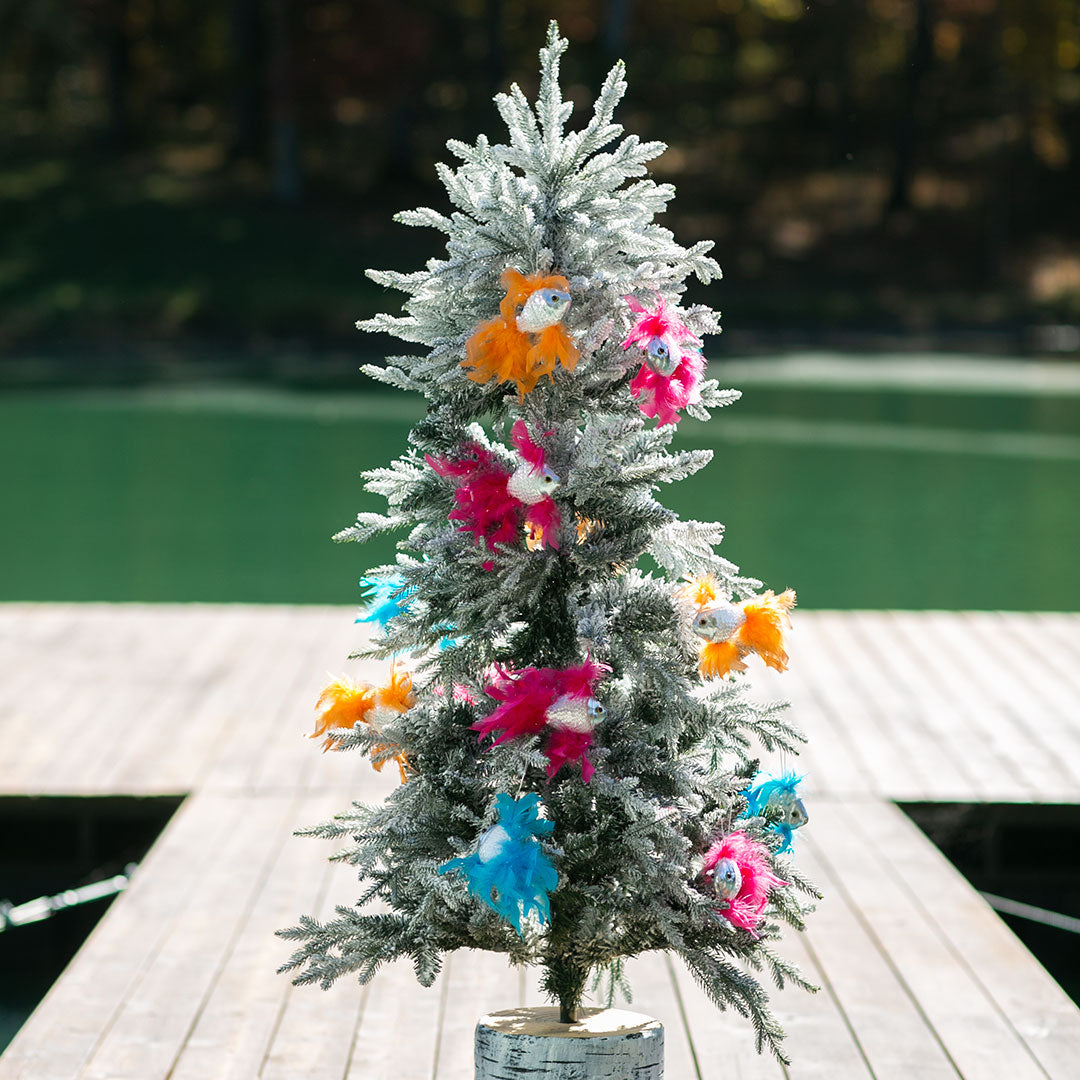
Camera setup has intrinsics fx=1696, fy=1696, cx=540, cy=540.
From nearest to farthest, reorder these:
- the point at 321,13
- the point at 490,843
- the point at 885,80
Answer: the point at 490,843
the point at 321,13
the point at 885,80

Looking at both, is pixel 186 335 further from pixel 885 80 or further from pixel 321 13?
pixel 885 80

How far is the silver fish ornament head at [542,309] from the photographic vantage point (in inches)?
83.2

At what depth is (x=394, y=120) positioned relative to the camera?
1083 inches

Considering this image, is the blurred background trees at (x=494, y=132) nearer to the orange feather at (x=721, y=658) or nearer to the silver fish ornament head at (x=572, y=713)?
the orange feather at (x=721, y=658)

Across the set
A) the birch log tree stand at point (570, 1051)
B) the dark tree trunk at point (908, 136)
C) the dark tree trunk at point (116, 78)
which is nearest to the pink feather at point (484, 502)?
the birch log tree stand at point (570, 1051)

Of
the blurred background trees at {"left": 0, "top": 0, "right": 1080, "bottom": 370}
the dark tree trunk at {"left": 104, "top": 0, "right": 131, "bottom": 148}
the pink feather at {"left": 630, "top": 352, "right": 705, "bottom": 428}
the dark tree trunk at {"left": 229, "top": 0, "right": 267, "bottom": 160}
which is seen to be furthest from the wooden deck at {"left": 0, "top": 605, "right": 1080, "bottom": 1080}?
the dark tree trunk at {"left": 104, "top": 0, "right": 131, "bottom": 148}

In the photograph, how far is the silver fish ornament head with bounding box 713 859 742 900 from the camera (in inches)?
87.0

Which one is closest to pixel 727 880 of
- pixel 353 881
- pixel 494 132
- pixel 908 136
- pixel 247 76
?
pixel 353 881

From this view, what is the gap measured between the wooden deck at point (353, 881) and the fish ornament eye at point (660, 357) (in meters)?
1.28

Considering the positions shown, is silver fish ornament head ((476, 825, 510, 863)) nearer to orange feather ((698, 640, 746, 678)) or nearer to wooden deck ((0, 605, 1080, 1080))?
orange feather ((698, 640, 746, 678))

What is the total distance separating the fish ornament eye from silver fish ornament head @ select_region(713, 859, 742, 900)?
650mm

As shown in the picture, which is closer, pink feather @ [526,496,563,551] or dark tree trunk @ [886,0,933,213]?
pink feather @ [526,496,563,551]

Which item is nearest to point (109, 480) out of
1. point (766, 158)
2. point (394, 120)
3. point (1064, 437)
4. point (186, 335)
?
point (1064, 437)

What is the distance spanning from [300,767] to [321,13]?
24703mm
